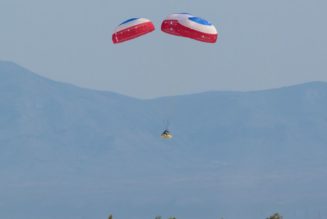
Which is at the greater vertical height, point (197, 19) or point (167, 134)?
point (197, 19)

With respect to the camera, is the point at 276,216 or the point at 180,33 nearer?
the point at 180,33

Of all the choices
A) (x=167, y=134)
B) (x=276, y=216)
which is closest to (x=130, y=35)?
(x=167, y=134)

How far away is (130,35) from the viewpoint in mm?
99812

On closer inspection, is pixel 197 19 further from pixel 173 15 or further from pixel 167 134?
pixel 167 134

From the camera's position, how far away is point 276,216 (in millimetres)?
153500

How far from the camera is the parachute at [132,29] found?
326ft

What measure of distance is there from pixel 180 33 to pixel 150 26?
248 cm

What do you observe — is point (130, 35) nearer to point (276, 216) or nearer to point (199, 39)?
point (199, 39)

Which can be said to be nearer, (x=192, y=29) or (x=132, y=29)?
(x=192, y=29)

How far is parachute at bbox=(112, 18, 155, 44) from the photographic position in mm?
99250

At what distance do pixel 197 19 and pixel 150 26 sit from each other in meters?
3.74

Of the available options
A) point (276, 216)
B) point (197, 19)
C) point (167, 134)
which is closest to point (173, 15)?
point (197, 19)

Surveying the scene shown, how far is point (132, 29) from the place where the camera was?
327 feet

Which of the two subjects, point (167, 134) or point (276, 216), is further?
point (276, 216)
